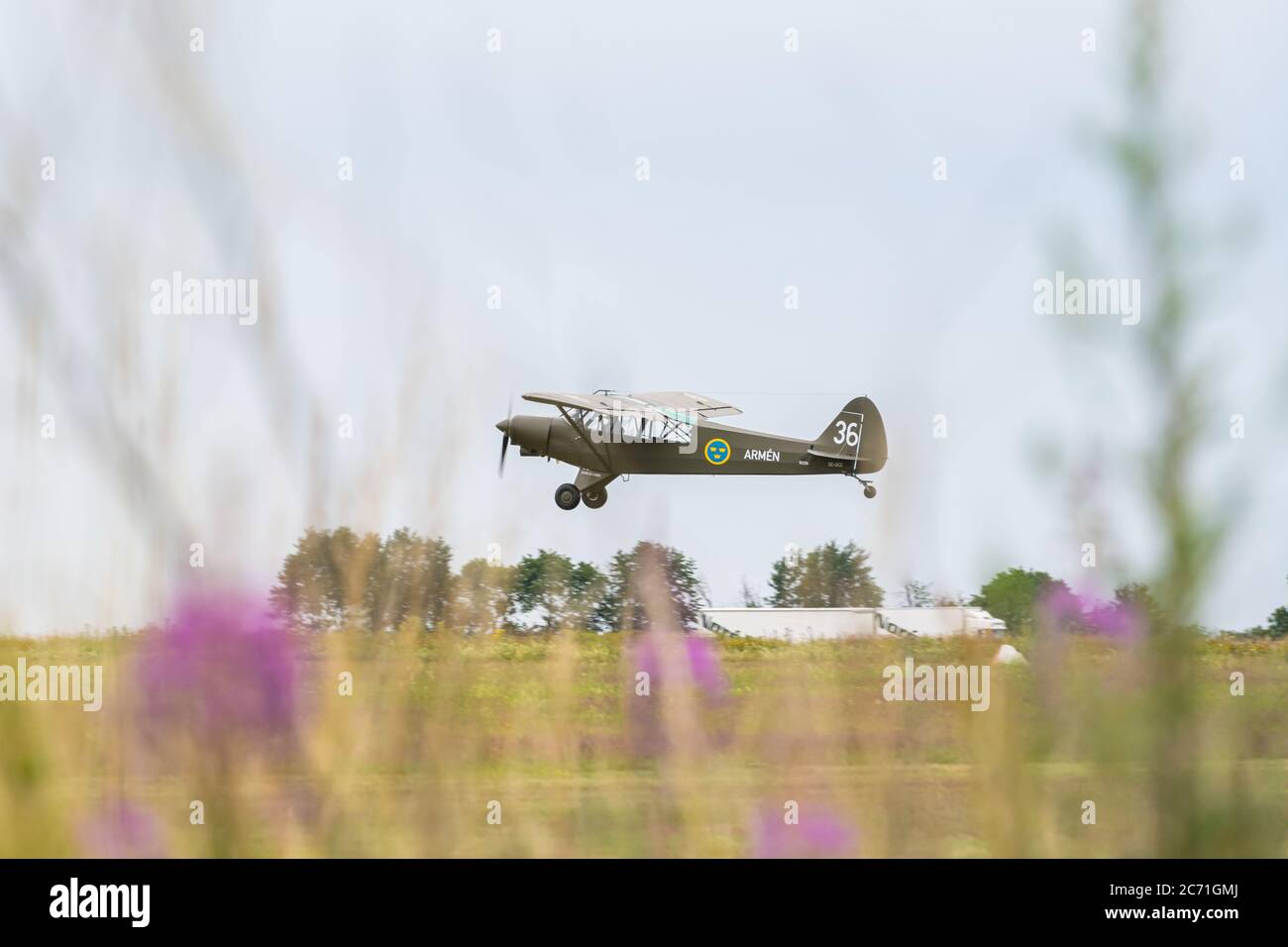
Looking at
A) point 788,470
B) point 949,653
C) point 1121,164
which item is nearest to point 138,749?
point 949,653

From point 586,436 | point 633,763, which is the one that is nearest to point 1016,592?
point 633,763

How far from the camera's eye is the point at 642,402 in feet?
81.5

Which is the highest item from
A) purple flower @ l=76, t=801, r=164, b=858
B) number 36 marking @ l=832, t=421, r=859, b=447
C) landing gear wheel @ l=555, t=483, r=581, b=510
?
number 36 marking @ l=832, t=421, r=859, b=447

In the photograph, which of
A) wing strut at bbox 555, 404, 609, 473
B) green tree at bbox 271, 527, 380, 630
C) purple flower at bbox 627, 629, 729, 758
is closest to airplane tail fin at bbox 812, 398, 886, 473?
wing strut at bbox 555, 404, 609, 473

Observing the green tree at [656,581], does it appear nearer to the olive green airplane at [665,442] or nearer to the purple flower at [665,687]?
the purple flower at [665,687]

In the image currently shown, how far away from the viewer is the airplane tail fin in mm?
25328

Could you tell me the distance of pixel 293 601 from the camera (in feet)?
23.8

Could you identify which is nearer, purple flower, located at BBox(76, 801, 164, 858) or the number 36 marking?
purple flower, located at BBox(76, 801, 164, 858)

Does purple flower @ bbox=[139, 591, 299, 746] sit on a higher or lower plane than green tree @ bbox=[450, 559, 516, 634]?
lower

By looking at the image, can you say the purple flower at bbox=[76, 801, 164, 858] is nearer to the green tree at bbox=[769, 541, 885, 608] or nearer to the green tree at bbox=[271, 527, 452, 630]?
the green tree at bbox=[271, 527, 452, 630]

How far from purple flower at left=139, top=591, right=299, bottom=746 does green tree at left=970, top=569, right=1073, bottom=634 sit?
343cm

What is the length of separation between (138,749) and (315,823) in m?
0.91

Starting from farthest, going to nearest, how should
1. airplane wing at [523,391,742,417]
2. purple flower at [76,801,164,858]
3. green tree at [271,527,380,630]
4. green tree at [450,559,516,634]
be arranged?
airplane wing at [523,391,742,417], green tree at [450,559,516,634], green tree at [271,527,380,630], purple flower at [76,801,164,858]
